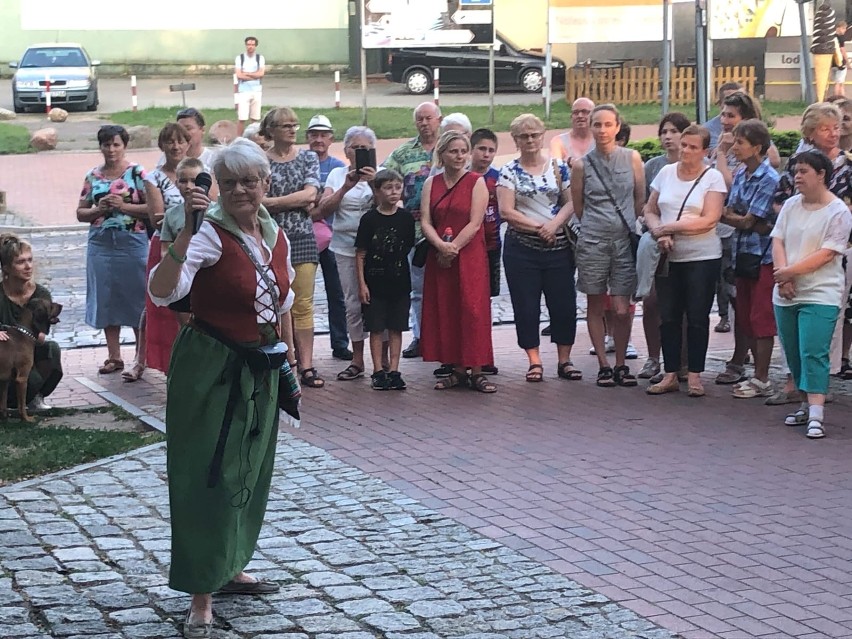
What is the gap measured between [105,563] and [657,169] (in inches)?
233

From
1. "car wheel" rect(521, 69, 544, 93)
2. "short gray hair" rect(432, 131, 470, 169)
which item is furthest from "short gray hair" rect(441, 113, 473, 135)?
"car wheel" rect(521, 69, 544, 93)

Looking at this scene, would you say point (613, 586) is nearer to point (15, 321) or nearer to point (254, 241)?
point (254, 241)

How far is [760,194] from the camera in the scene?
952 cm

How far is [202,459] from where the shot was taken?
17.6ft

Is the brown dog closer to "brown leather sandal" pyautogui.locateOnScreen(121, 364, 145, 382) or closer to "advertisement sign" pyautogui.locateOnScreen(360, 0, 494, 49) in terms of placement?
"brown leather sandal" pyautogui.locateOnScreen(121, 364, 145, 382)

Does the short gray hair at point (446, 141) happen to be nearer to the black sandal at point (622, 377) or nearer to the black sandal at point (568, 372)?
the black sandal at point (568, 372)

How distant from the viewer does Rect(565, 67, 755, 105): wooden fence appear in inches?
1243

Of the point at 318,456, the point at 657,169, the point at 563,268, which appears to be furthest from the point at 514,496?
the point at 657,169

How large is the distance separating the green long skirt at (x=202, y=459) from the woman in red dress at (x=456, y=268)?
4.52 metres

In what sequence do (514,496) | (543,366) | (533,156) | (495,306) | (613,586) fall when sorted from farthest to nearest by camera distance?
(495,306) < (543,366) < (533,156) < (514,496) < (613,586)

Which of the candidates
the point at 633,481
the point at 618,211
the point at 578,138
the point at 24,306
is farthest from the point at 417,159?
the point at 633,481

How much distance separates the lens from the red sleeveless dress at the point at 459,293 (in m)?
9.88

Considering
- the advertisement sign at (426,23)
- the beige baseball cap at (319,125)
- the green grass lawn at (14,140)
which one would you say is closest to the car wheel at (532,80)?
the advertisement sign at (426,23)

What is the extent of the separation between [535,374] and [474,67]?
84.6ft
